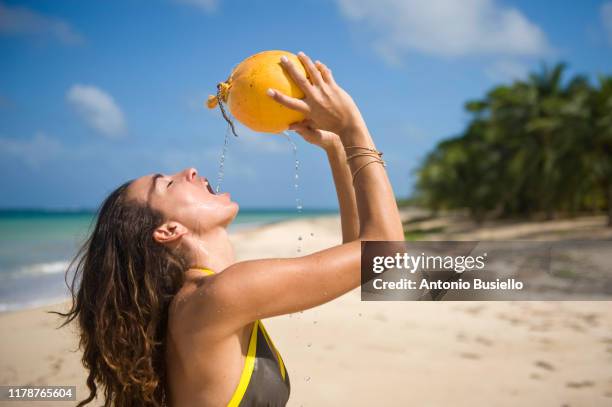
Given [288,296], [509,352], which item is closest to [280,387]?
[288,296]

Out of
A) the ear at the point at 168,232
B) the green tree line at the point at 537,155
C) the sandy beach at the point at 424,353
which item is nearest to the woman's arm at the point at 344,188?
the ear at the point at 168,232

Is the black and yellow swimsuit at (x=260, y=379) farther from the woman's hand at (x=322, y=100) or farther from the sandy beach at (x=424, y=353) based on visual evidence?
the sandy beach at (x=424, y=353)

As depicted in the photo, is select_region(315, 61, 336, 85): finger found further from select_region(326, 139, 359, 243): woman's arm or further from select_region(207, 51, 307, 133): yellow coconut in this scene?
select_region(326, 139, 359, 243): woman's arm

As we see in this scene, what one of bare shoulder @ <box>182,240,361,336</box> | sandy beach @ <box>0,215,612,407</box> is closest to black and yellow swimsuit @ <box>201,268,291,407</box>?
bare shoulder @ <box>182,240,361,336</box>

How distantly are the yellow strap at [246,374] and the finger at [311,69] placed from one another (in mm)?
1010

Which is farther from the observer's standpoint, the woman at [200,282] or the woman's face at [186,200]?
the woman's face at [186,200]

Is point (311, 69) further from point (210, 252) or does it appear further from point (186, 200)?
point (210, 252)

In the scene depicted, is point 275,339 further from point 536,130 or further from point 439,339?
point 536,130

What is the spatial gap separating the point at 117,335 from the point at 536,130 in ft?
99.3

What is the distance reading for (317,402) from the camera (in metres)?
5.05

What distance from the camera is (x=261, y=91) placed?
196 centimetres

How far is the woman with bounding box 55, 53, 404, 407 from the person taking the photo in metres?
1.69

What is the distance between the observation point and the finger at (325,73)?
6.13 ft

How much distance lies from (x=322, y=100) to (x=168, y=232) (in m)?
0.77
